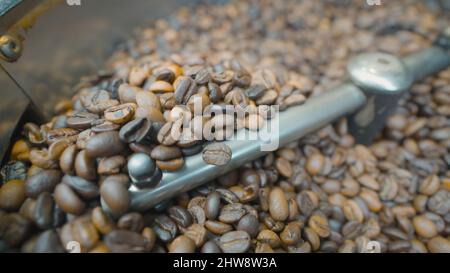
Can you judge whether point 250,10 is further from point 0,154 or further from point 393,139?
point 0,154

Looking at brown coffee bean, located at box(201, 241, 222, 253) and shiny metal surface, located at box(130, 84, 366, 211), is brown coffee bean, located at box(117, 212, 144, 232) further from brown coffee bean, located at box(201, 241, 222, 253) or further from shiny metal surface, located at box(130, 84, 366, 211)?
brown coffee bean, located at box(201, 241, 222, 253)

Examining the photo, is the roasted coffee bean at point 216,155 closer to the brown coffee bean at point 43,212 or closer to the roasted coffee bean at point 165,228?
the roasted coffee bean at point 165,228

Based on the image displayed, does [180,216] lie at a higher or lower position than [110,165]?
lower

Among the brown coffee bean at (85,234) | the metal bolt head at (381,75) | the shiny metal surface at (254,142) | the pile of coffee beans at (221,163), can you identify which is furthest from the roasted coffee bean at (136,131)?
the metal bolt head at (381,75)

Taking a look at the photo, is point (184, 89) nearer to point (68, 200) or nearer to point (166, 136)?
point (166, 136)

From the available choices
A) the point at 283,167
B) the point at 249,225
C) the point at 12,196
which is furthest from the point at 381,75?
the point at 12,196

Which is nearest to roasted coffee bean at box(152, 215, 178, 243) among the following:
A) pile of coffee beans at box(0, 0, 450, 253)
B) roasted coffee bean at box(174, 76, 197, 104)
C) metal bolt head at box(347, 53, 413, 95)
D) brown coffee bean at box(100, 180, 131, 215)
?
pile of coffee beans at box(0, 0, 450, 253)
